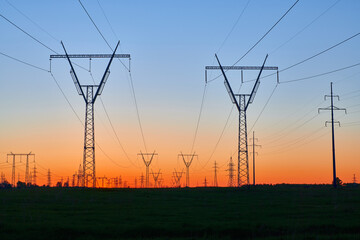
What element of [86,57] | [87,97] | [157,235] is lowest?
[157,235]

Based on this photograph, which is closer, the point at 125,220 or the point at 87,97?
the point at 125,220

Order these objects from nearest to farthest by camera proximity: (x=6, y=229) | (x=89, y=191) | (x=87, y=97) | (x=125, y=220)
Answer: (x=6, y=229), (x=125, y=220), (x=87, y=97), (x=89, y=191)

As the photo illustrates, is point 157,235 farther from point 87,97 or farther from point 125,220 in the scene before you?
point 87,97

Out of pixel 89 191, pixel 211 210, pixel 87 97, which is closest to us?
pixel 211 210

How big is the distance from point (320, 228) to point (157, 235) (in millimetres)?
9180

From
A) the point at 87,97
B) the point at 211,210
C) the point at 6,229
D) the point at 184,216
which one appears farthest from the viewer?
the point at 87,97

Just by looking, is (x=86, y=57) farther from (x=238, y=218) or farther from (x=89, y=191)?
(x=238, y=218)

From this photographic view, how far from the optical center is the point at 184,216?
121ft

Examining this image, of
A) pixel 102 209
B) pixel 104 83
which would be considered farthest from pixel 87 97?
pixel 102 209

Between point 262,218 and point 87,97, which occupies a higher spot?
point 87,97

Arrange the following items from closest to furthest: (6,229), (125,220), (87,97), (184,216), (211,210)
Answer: (6,229) < (125,220) < (184,216) < (211,210) < (87,97)

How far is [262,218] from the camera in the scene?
35.3 metres

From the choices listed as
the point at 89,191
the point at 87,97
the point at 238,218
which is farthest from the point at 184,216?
the point at 89,191

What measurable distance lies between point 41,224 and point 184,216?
397 inches
